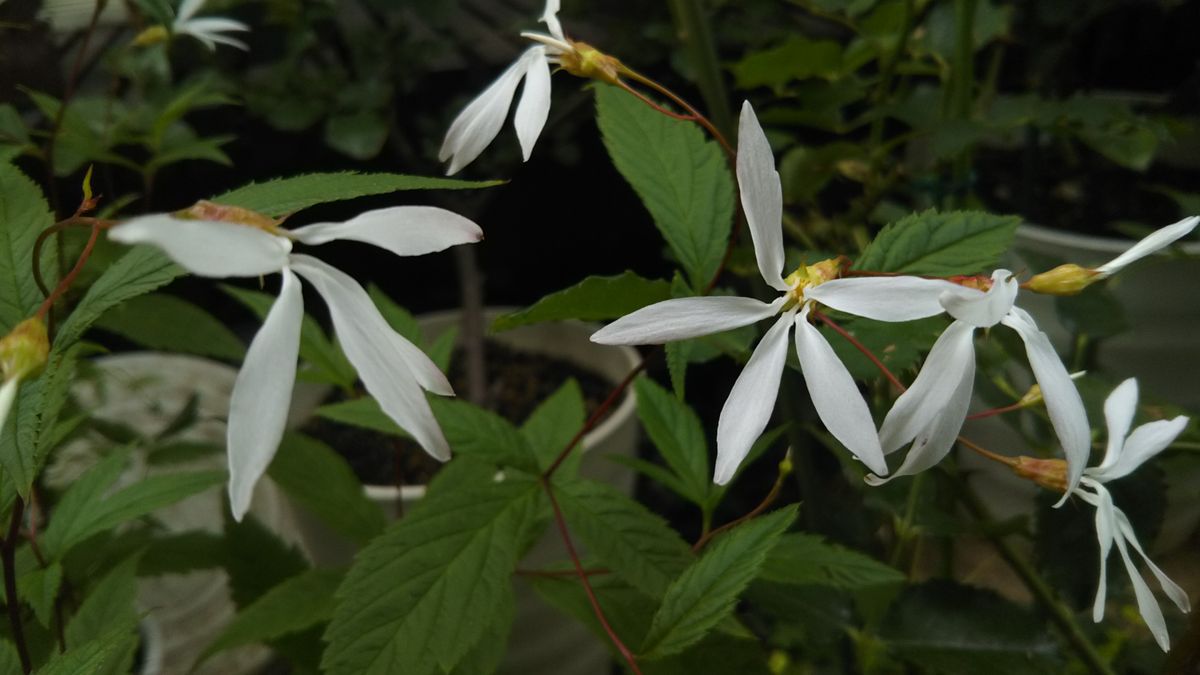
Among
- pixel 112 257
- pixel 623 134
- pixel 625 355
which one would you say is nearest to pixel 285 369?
pixel 623 134

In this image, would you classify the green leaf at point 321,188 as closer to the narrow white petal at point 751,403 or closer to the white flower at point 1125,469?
the narrow white petal at point 751,403

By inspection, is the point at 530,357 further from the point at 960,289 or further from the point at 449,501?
the point at 960,289

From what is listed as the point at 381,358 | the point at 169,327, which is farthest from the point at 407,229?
the point at 169,327

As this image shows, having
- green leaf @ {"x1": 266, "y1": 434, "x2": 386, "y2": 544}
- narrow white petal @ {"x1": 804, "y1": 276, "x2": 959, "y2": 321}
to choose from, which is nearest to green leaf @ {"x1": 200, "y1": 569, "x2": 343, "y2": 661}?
green leaf @ {"x1": 266, "y1": 434, "x2": 386, "y2": 544}

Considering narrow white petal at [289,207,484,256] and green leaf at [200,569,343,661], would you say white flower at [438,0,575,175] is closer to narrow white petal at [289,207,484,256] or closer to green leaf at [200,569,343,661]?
narrow white petal at [289,207,484,256]

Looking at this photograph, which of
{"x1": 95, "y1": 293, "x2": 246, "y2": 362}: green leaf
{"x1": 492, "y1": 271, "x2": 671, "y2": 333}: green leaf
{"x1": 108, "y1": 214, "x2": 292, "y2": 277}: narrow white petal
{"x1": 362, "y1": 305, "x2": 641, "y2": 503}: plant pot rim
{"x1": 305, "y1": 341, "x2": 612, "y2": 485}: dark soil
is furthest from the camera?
{"x1": 305, "y1": 341, "x2": 612, "y2": 485}: dark soil

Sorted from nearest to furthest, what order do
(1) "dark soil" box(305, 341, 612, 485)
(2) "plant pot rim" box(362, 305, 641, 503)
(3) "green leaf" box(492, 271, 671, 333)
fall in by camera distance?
(3) "green leaf" box(492, 271, 671, 333), (2) "plant pot rim" box(362, 305, 641, 503), (1) "dark soil" box(305, 341, 612, 485)
